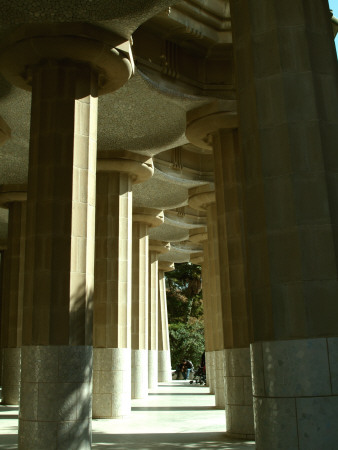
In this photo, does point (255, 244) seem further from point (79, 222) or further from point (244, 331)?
point (244, 331)

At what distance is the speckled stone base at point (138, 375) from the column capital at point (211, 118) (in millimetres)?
13559

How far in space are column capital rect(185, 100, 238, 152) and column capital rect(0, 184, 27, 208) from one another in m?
10.9

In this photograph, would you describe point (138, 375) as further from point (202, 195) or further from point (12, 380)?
point (202, 195)

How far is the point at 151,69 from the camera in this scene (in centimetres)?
1767

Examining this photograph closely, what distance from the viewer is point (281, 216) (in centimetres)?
854

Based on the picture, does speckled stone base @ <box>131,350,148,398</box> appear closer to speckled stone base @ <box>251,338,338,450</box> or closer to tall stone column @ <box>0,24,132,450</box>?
tall stone column @ <box>0,24,132,450</box>

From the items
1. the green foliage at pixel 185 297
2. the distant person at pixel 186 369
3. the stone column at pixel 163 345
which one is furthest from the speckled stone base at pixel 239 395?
the green foliage at pixel 185 297

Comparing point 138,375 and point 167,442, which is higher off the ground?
point 138,375

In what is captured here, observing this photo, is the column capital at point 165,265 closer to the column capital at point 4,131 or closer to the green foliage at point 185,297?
the green foliage at point 185,297

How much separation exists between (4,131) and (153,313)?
21.4 meters

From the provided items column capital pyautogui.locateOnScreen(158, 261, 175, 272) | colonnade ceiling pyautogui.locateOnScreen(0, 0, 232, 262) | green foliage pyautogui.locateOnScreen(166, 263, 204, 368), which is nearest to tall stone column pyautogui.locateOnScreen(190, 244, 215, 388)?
column capital pyautogui.locateOnScreen(158, 261, 175, 272)

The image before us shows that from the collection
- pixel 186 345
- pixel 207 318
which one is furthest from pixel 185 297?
pixel 207 318

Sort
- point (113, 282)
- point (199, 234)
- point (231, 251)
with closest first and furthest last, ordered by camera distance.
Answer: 1. point (231, 251)
2. point (113, 282)
3. point (199, 234)

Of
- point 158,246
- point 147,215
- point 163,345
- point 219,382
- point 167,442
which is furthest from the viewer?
Result: point 163,345
